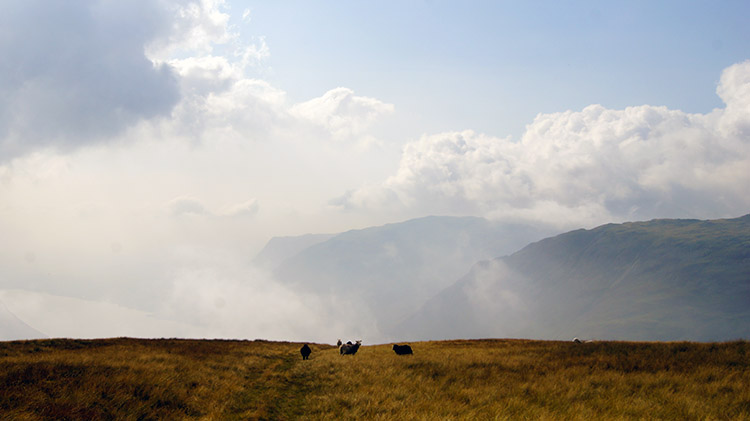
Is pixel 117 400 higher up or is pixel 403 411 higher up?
pixel 117 400

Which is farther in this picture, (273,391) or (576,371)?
(576,371)

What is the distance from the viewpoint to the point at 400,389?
15805mm

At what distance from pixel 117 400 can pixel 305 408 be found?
576 centimetres

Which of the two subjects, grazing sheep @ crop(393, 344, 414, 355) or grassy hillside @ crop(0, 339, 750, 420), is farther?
grazing sheep @ crop(393, 344, 414, 355)

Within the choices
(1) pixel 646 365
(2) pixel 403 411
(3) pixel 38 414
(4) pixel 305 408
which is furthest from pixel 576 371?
(3) pixel 38 414

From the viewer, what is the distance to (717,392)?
47.1 feet

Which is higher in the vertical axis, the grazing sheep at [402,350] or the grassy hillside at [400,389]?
the grassy hillside at [400,389]

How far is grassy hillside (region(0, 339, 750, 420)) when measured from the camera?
40.5 ft

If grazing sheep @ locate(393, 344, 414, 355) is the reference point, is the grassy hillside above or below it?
above

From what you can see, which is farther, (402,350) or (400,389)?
(402,350)

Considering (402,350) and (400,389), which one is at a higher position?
(400,389)

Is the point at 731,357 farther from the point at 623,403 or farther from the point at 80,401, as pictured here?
the point at 80,401

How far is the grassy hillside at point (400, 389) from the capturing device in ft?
40.5

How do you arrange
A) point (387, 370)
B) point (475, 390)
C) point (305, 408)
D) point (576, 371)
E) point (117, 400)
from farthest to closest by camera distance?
point (387, 370), point (576, 371), point (475, 390), point (305, 408), point (117, 400)
